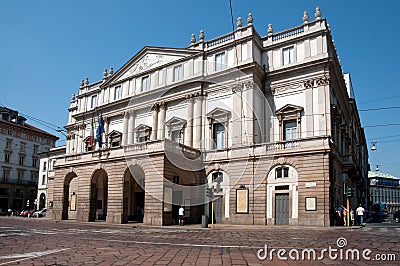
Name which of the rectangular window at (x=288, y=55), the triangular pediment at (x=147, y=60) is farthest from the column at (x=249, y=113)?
the triangular pediment at (x=147, y=60)

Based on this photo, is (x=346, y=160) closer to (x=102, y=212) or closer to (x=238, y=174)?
(x=238, y=174)

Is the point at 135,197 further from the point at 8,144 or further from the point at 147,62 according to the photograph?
the point at 8,144

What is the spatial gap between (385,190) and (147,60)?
113 meters

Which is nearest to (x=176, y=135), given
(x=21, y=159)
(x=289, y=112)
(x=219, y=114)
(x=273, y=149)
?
(x=219, y=114)

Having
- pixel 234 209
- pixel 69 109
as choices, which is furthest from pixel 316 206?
pixel 69 109

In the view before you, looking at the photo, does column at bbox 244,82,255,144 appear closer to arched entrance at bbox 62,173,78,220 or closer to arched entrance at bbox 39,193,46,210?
arched entrance at bbox 62,173,78,220

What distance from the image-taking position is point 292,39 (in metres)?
30.4

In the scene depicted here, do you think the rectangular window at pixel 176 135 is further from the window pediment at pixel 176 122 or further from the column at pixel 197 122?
the column at pixel 197 122

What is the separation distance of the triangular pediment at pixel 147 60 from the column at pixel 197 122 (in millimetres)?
4833

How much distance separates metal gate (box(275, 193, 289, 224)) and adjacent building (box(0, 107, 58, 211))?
50753 millimetres

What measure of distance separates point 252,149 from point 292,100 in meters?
5.36

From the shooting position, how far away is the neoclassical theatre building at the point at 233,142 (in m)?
26.7

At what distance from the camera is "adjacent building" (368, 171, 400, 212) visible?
391 feet

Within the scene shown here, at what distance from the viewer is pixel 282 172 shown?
27484 mm
